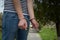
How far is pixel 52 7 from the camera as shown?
223 inches

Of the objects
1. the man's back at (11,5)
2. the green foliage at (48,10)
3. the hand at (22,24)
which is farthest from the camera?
the green foliage at (48,10)

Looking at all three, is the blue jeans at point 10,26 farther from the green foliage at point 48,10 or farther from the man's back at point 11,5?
the green foliage at point 48,10

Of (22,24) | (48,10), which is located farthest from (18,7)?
(48,10)

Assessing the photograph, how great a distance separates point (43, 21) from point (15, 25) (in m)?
3.31

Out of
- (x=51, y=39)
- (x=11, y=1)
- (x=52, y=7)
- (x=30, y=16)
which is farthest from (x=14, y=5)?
(x=51, y=39)

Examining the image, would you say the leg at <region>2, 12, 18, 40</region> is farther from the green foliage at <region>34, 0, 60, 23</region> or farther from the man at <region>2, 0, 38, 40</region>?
the green foliage at <region>34, 0, 60, 23</region>

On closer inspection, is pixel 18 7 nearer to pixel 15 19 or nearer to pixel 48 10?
pixel 15 19

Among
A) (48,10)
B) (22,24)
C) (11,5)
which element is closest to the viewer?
(22,24)

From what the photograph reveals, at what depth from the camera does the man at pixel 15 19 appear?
2.63m

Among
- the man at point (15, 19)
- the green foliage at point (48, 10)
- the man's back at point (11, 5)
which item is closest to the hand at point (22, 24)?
the man at point (15, 19)

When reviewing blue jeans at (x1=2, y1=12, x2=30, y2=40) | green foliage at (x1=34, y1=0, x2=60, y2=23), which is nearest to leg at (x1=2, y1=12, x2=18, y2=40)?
blue jeans at (x1=2, y1=12, x2=30, y2=40)

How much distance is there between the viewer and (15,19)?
106 inches

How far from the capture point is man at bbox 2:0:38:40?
263 centimetres

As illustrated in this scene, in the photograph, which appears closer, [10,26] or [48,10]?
[10,26]
